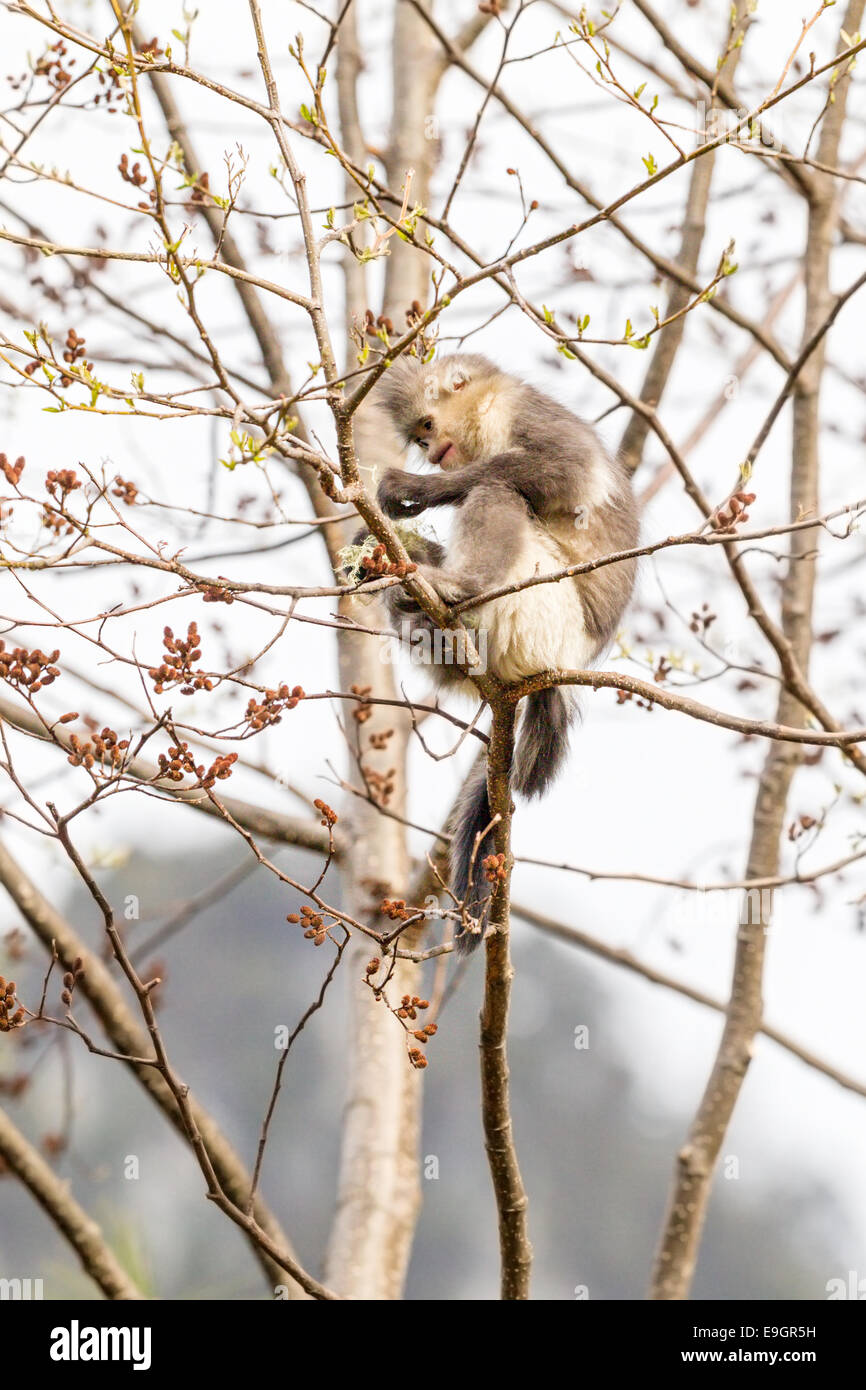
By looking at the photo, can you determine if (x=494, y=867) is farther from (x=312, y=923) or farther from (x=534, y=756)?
(x=534, y=756)

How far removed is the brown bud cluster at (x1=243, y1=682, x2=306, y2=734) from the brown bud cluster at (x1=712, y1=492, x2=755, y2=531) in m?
0.85

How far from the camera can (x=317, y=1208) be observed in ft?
50.9

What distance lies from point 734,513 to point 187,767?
1111 mm

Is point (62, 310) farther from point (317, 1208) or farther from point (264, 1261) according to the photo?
point (317, 1208)

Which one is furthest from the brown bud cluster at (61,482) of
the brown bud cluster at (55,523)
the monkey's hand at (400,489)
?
the monkey's hand at (400,489)

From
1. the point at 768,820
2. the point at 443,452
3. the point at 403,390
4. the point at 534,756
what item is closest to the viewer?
the point at 534,756

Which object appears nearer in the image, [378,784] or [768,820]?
[378,784]

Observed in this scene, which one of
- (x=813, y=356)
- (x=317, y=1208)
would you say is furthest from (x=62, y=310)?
(x=317, y=1208)

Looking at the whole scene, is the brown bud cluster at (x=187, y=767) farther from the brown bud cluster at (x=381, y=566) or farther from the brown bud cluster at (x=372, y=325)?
the brown bud cluster at (x=372, y=325)

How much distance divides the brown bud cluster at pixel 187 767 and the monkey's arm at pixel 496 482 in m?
1.48

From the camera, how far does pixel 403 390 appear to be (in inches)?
176

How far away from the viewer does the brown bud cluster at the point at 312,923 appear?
2.56 meters

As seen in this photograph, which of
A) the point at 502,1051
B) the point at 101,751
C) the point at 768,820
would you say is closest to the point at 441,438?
the point at 768,820

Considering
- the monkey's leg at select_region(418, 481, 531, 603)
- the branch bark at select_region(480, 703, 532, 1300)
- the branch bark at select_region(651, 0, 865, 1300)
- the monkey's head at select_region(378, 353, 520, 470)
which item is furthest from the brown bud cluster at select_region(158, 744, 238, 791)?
the branch bark at select_region(651, 0, 865, 1300)
